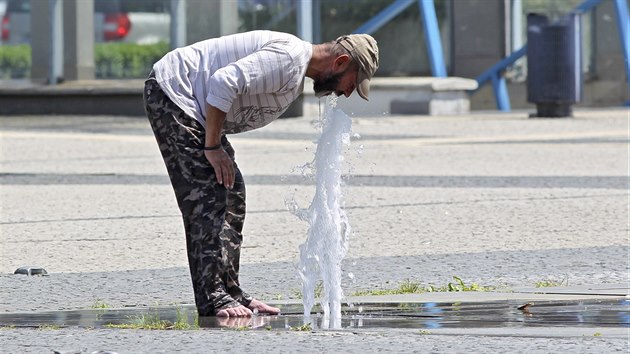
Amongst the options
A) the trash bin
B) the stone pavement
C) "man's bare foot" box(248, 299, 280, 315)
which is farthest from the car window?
"man's bare foot" box(248, 299, 280, 315)

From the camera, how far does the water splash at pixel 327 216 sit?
21.4 ft

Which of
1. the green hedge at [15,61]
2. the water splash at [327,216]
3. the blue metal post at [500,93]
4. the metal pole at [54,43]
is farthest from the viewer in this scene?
the blue metal post at [500,93]

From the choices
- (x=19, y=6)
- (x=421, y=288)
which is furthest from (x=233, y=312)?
(x=19, y=6)

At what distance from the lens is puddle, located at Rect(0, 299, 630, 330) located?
6066 mm

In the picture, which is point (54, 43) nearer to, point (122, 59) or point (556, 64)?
point (122, 59)

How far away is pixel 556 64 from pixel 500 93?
322cm

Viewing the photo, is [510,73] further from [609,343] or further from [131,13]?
[609,343]

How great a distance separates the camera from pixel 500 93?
25641mm

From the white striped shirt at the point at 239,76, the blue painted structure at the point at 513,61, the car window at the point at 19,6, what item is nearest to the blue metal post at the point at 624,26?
the blue painted structure at the point at 513,61

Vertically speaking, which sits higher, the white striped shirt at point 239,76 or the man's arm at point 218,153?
the white striped shirt at point 239,76

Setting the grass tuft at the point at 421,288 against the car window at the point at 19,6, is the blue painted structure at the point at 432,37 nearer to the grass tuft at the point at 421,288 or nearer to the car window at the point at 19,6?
the car window at the point at 19,6

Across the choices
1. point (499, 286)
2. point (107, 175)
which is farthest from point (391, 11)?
point (499, 286)

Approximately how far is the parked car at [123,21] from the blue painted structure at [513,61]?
5.12m

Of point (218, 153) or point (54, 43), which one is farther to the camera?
point (54, 43)
